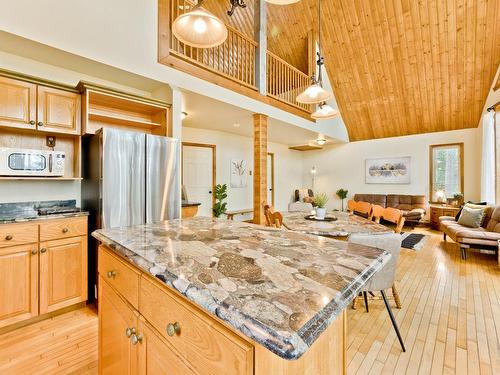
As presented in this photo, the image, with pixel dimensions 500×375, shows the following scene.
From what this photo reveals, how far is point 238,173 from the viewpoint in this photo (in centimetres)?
652

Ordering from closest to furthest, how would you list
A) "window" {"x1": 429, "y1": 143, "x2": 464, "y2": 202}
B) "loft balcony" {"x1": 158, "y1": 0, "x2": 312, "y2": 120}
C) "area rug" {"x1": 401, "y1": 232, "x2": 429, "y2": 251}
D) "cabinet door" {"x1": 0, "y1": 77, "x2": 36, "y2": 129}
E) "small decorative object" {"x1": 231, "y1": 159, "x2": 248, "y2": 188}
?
"cabinet door" {"x1": 0, "y1": 77, "x2": 36, "y2": 129}, "loft balcony" {"x1": 158, "y1": 0, "x2": 312, "y2": 120}, "area rug" {"x1": 401, "y1": 232, "x2": 429, "y2": 251}, "window" {"x1": 429, "y1": 143, "x2": 464, "y2": 202}, "small decorative object" {"x1": 231, "y1": 159, "x2": 248, "y2": 188}

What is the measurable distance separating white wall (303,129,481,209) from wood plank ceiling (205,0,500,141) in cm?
27

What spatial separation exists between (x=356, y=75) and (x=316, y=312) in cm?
613

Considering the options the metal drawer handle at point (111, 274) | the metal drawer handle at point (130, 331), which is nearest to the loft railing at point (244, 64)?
the metal drawer handle at point (111, 274)

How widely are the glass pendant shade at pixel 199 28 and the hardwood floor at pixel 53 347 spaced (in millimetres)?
2333

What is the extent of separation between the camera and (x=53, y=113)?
90.0 inches

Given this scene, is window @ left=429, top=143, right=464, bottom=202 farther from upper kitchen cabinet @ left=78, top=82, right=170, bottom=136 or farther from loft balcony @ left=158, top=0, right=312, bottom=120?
upper kitchen cabinet @ left=78, top=82, right=170, bottom=136

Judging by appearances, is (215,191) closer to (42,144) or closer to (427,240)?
(42,144)

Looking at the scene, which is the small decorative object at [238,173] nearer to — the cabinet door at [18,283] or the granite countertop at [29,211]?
the granite countertop at [29,211]

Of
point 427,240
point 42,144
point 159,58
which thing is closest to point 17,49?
point 42,144

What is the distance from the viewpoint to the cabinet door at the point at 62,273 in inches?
83.0

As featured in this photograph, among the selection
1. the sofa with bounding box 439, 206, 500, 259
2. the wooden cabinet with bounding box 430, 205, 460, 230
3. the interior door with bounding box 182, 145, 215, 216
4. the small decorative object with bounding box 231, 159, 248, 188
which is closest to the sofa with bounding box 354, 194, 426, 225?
the wooden cabinet with bounding box 430, 205, 460, 230

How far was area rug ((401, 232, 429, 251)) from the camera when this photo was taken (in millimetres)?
4547

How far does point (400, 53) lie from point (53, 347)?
6.54 metres
